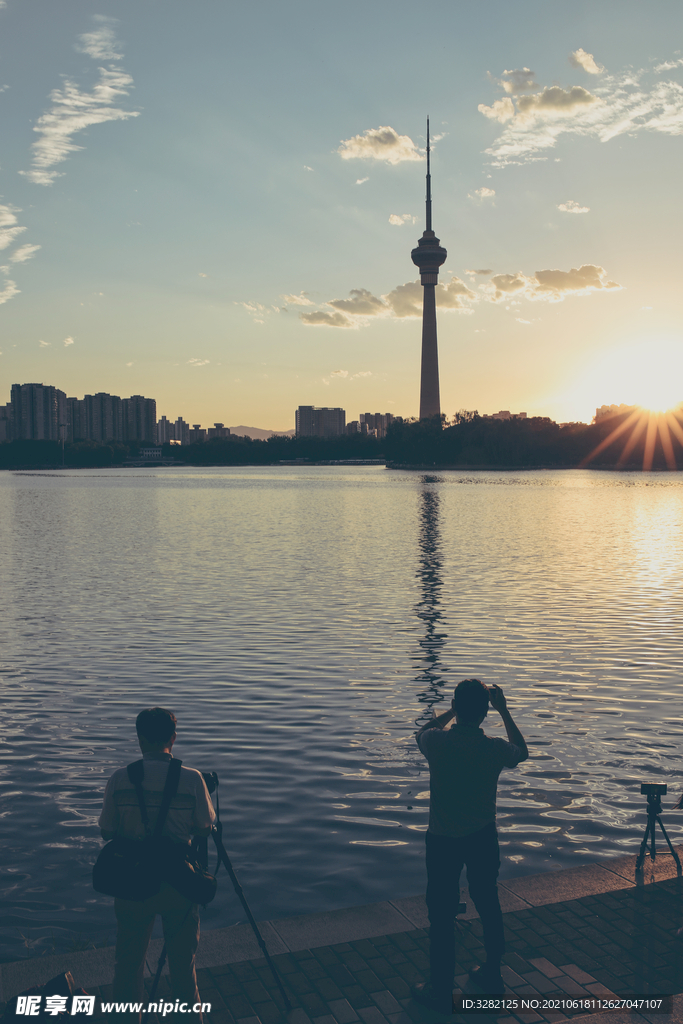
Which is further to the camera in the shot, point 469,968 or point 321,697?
point 321,697

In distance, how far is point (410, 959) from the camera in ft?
19.7

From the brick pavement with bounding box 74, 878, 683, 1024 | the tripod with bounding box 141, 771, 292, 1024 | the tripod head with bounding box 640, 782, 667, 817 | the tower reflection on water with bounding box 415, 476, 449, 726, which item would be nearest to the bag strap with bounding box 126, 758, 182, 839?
the tripod with bounding box 141, 771, 292, 1024

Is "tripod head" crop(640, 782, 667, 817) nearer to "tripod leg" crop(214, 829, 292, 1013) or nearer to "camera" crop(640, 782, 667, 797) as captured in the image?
"camera" crop(640, 782, 667, 797)

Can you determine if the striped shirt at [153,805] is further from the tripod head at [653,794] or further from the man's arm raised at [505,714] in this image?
the tripod head at [653,794]

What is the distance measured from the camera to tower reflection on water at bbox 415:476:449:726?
14656mm

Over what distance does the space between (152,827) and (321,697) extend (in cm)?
993

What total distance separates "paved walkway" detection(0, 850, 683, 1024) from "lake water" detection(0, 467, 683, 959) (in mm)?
1205

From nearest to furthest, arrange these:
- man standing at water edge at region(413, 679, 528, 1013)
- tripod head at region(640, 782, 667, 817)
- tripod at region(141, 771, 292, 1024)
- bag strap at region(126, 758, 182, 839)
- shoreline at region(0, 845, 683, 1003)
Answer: bag strap at region(126, 758, 182, 839) → tripod at region(141, 771, 292, 1024) → man standing at water edge at region(413, 679, 528, 1013) → shoreline at region(0, 845, 683, 1003) → tripod head at region(640, 782, 667, 817)

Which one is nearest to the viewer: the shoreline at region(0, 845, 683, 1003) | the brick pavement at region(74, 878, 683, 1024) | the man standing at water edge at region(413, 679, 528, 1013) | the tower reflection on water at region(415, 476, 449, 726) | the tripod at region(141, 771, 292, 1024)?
the tripod at region(141, 771, 292, 1024)

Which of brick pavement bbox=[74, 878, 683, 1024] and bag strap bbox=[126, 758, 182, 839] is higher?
bag strap bbox=[126, 758, 182, 839]

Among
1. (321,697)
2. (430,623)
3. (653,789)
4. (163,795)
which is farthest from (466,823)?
(430,623)

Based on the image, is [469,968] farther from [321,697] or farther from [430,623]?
[430,623]

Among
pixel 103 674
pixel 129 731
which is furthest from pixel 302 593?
pixel 129 731

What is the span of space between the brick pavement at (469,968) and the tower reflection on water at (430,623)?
6084 millimetres
